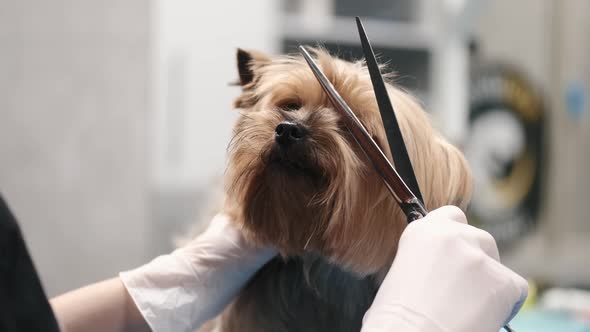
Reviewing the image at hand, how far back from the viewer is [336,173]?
83cm

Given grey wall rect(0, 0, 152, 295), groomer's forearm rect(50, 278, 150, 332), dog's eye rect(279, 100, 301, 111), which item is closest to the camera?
groomer's forearm rect(50, 278, 150, 332)

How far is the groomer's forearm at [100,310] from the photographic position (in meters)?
0.81

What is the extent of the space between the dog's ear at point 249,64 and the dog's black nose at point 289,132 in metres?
0.20

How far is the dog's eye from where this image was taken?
0.93m

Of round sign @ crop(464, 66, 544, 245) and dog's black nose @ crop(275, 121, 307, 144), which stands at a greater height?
dog's black nose @ crop(275, 121, 307, 144)

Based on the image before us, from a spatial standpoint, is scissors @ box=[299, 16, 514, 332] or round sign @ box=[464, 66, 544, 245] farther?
round sign @ box=[464, 66, 544, 245]

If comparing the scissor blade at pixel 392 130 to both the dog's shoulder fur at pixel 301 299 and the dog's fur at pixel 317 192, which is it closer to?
the dog's fur at pixel 317 192

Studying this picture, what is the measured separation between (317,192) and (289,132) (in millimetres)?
99

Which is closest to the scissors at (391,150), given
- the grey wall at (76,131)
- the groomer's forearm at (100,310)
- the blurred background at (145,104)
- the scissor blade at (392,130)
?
the scissor blade at (392,130)

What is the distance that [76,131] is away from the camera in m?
2.23

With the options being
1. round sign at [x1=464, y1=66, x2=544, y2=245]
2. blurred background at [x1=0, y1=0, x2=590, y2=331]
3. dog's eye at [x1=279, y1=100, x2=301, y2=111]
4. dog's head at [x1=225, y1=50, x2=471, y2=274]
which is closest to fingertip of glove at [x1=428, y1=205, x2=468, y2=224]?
dog's head at [x1=225, y1=50, x2=471, y2=274]

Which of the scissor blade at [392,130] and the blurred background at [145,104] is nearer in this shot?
the scissor blade at [392,130]

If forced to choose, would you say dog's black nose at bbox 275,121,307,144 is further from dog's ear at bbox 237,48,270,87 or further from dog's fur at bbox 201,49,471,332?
dog's ear at bbox 237,48,270,87

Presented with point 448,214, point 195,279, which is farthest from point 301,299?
point 448,214
